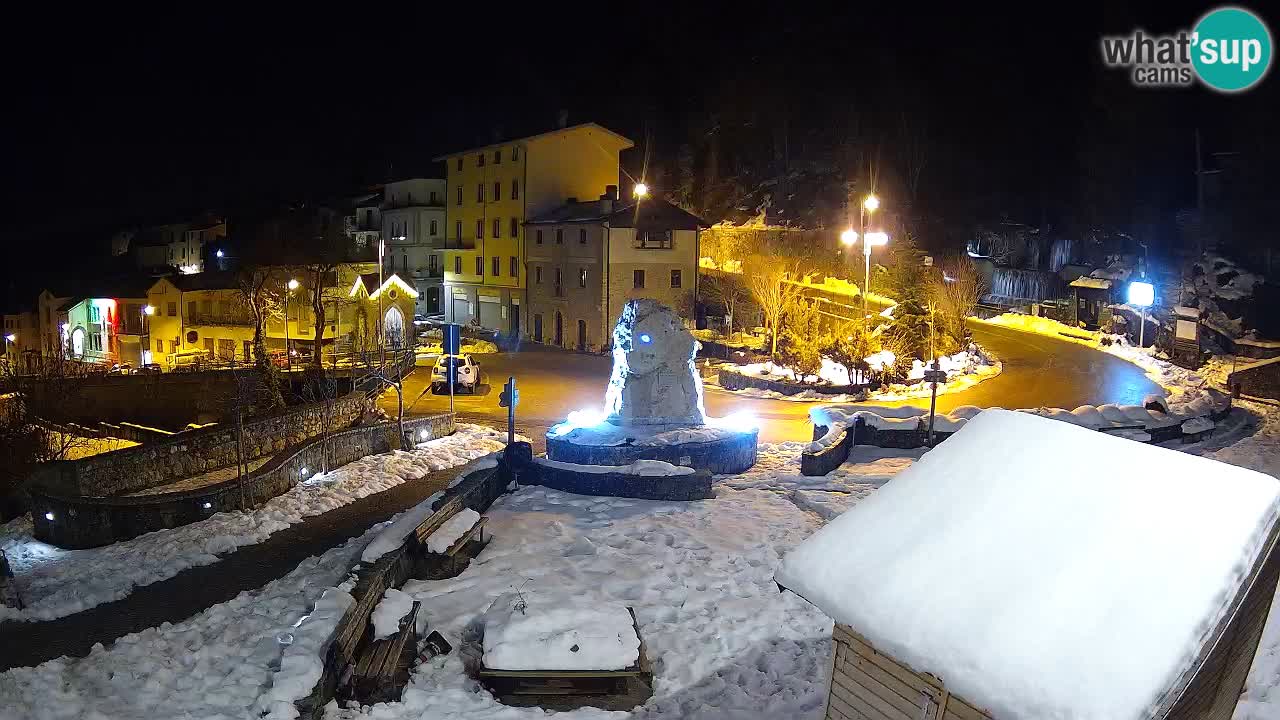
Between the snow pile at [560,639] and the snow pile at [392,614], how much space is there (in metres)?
0.90

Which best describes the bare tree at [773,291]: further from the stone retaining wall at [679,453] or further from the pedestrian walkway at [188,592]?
the pedestrian walkway at [188,592]

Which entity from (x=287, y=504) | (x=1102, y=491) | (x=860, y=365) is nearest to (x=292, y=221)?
(x=860, y=365)

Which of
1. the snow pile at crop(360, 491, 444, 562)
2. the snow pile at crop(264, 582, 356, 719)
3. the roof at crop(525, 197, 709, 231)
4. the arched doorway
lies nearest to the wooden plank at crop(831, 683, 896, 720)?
the snow pile at crop(264, 582, 356, 719)

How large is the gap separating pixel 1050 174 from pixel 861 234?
45.8 ft

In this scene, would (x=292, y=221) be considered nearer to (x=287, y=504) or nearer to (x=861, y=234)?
(x=861, y=234)

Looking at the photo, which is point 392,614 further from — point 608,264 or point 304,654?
point 608,264

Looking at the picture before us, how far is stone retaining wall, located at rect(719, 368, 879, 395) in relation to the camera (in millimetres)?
32625

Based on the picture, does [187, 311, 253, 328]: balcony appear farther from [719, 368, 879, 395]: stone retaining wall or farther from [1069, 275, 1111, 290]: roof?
[1069, 275, 1111, 290]: roof

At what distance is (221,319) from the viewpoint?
46.7 meters

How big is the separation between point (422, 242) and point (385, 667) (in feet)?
162

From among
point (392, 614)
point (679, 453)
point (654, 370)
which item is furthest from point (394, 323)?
point (392, 614)

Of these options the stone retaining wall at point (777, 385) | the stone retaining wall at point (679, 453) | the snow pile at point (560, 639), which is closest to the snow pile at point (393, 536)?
the snow pile at point (560, 639)

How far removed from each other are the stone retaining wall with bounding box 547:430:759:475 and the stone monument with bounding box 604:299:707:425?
4.60ft

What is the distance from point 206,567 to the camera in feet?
49.8
